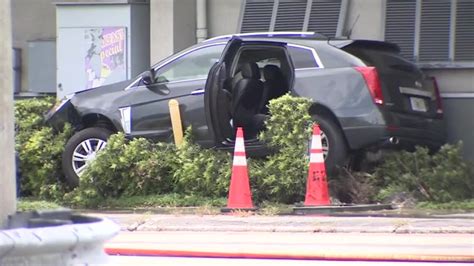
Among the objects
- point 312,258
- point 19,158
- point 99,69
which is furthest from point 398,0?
point 312,258

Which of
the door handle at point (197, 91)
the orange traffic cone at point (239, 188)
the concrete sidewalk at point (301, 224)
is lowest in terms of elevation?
the concrete sidewalk at point (301, 224)

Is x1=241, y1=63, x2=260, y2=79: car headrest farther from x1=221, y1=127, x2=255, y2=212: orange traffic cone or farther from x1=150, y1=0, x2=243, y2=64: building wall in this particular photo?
x1=150, y1=0, x2=243, y2=64: building wall

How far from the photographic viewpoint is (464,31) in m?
13.2

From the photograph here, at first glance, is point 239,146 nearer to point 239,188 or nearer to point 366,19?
point 239,188

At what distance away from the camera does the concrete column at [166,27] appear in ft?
46.5

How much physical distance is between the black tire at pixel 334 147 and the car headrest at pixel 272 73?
104 centimetres

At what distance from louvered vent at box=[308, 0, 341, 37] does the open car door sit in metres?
3.09

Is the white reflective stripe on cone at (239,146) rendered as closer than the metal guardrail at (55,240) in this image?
No

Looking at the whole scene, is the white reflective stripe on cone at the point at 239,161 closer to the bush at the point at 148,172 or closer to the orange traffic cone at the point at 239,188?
→ the orange traffic cone at the point at 239,188

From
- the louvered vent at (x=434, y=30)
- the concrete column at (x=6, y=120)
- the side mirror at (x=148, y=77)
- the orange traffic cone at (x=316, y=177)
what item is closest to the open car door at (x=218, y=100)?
the side mirror at (x=148, y=77)

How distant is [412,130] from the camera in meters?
11.2

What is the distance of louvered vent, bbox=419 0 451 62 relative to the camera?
1328 centimetres

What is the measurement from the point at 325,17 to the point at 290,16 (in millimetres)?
585

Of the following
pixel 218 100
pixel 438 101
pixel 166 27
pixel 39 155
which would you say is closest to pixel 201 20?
pixel 166 27
